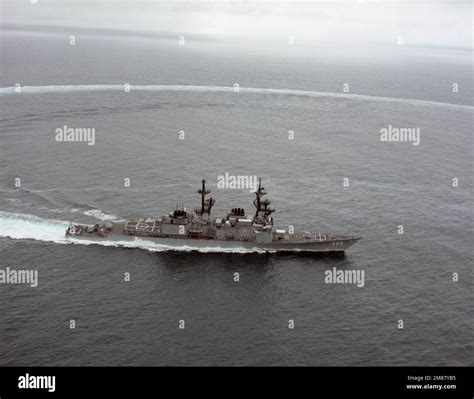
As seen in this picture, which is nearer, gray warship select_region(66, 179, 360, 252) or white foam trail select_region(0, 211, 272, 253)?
white foam trail select_region(0, 211, 272, 253)

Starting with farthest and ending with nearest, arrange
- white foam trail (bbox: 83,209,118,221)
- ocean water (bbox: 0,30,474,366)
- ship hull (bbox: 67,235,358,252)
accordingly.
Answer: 1. white foam trail (bbox: 83,209,118,221)
2. ship hull (bbox: 67,235,358,252)
3. ocean water (bbox: 0,30,474,366)

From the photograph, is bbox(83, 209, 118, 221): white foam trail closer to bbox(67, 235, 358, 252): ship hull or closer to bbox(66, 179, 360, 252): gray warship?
bbox(66, 179, 360, 252): gray warship

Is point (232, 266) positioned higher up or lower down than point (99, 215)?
lower down

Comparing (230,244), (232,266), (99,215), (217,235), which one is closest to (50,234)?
(99,215)

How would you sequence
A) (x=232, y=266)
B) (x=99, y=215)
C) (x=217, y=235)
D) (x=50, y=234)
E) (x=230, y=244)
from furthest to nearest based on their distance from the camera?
(x=99, y=215) < (x=217, y=235) < (x=230, y=244) < (x=50, y=234) < (x=232, y=266)

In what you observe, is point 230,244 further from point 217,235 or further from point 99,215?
point 99,215

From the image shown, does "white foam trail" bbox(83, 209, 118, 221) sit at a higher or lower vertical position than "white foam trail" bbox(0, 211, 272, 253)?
higher

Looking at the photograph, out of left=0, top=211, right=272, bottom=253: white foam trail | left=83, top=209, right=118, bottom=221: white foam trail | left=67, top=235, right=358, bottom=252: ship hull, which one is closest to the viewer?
left=0, top=211, right=272, bottom=253: white foam trail

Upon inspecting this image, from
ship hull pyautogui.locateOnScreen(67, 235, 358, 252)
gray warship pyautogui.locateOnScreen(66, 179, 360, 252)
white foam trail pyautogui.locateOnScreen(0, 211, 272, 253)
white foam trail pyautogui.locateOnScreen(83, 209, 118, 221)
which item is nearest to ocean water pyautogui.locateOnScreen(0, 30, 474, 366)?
white foam trail pyautogui.locateOnScreen(0, 211, 272, 253)
